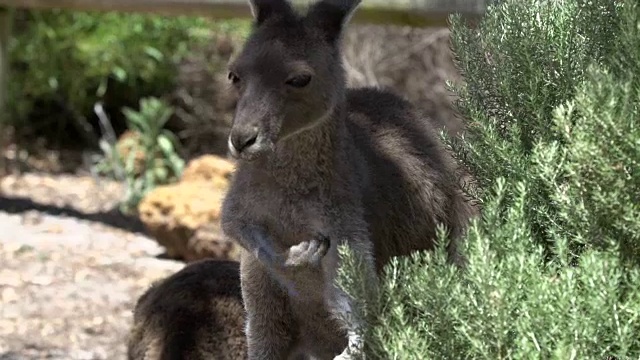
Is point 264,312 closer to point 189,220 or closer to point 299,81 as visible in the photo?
point 299,81

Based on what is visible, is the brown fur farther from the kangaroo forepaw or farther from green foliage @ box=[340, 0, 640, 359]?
green foliage @ box=[340, 0, 640, 359]

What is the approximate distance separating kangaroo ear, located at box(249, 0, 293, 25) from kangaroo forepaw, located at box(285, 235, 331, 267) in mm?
882

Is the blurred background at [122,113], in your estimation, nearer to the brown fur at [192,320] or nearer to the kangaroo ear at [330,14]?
the brown fur at [192,320]

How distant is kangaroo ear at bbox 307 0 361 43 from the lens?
429 cm

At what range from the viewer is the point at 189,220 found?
7.55 metres

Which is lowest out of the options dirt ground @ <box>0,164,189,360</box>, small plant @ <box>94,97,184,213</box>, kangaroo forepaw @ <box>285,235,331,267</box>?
small plant @ <box>94,97,184,213</box>

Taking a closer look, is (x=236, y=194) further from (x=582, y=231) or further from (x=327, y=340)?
(x=582, y=231)

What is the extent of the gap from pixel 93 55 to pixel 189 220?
399 cm

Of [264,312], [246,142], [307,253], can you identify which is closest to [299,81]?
[246,142]

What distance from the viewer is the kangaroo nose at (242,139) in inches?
151

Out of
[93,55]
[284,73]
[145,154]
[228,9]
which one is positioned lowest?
[145,154]

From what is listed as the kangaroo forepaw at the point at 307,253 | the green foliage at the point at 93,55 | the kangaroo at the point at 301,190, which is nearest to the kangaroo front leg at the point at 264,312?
the kangaroo at the point at 301,190

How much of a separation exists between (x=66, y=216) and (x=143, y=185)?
92 centimetres

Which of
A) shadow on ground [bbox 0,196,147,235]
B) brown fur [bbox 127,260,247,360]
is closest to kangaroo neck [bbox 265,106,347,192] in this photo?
brown fur [bbox 127,260,247,360]
